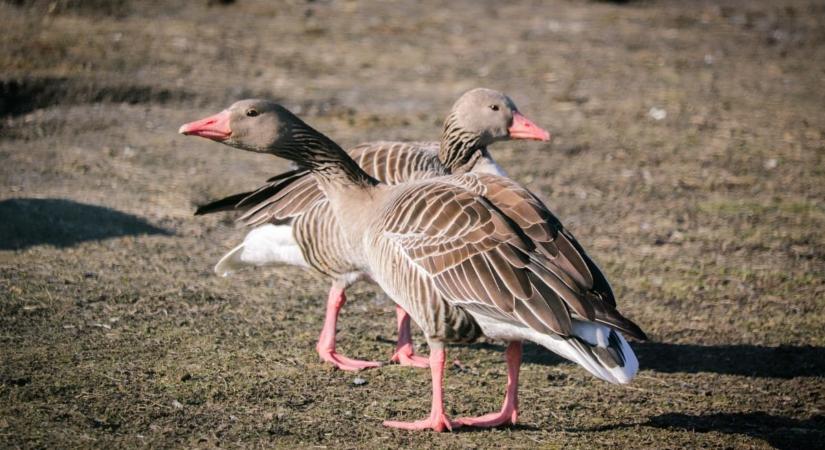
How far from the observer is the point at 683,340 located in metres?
6.27

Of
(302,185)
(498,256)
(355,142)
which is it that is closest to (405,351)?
(302,185)

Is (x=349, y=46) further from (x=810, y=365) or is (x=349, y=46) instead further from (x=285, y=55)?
(x=810, y=365)

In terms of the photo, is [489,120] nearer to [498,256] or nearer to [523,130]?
[523,130]

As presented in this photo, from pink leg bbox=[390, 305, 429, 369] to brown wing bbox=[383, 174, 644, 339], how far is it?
1133mm

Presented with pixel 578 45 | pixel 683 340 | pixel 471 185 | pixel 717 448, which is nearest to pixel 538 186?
pixel 683 340

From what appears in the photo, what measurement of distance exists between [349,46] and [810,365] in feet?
29.4

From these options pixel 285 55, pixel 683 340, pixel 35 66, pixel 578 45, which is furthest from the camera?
pixel 578 45

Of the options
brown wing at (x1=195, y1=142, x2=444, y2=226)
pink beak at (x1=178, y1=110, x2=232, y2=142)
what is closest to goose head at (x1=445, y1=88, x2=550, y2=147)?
brown wing at (x1=195, y1=142, x2=444, y2=226)

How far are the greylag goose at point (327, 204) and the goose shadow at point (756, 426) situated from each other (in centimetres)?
143

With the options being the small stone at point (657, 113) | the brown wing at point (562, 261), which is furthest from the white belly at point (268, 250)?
the small stone at point (657, 113)

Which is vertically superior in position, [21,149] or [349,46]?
[349,46]

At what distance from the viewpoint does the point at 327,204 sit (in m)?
5.70

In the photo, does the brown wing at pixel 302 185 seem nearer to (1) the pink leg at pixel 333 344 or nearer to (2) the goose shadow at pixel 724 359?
(1) the pink leg at pixel 333 344

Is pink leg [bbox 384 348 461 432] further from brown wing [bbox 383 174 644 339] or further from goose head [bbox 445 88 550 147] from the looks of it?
goose head [bbox 445 88 550 147]
